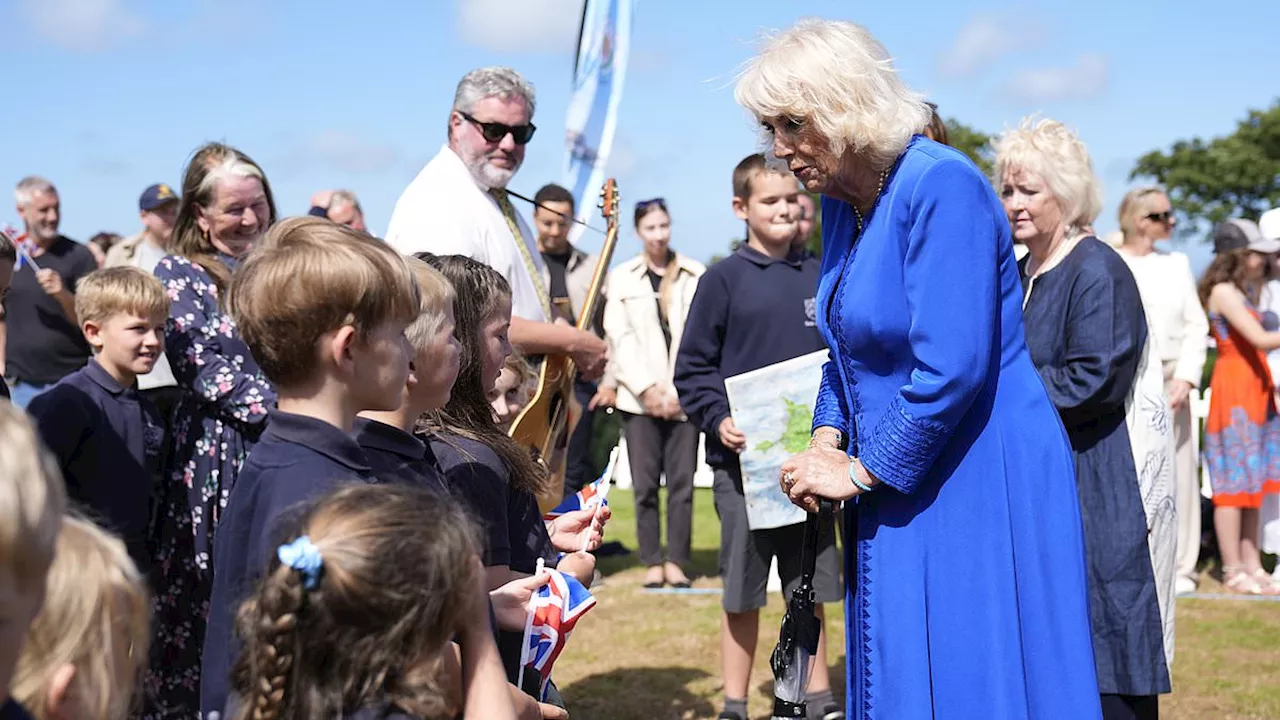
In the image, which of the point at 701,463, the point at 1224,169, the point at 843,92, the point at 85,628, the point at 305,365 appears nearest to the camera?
the point at 85,628

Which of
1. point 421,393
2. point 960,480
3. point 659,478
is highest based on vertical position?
point 659,478

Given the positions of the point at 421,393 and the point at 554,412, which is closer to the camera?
the point at 421,393

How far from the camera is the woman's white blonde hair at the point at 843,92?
2.82 meters

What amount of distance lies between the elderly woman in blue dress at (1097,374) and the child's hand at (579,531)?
58.0 inches

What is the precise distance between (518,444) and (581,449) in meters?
5.76

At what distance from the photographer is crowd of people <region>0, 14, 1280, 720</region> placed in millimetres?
1741

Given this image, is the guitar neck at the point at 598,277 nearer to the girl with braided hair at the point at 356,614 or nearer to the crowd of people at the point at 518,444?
the crowd of people at the point at 518,444

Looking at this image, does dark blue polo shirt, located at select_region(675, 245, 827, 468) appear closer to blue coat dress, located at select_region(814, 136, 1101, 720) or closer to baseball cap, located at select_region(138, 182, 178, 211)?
blue coat dress, located at select_region(814, 136, 1101, 720)

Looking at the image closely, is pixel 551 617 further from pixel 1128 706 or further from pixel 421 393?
pixel 1128 706

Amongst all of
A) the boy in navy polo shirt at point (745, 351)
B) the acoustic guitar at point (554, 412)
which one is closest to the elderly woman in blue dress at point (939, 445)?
the acoustic guitar at point (554, 412)

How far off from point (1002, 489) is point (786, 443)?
2188 mm

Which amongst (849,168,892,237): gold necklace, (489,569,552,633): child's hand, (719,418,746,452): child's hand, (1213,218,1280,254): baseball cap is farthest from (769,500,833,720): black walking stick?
(1213,218,1280,254): baseball cap

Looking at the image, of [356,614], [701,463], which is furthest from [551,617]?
[701,463]

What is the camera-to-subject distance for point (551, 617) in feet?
7.88
